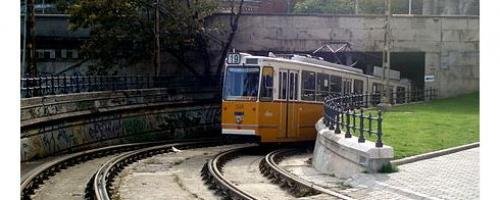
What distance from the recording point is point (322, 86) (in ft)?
73.9

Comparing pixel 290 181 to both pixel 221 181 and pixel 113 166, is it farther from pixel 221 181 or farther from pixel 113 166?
pixel 113 166

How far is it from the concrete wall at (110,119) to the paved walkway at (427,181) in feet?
32.6

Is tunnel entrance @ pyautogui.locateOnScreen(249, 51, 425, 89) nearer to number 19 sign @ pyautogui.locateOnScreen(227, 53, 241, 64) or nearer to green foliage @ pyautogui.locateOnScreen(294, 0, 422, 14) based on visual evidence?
number 19 sign @ pyautogui.locateOnScreen(227, 53, 241, 64)

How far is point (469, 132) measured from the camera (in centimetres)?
1756

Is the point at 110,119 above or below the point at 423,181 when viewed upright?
above

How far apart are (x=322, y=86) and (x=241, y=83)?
334 centimetres

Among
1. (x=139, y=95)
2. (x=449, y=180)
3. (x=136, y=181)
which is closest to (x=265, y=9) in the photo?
(x=139, y=95)

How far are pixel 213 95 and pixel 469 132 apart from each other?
52.9ft

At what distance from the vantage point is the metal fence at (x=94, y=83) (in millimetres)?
20766

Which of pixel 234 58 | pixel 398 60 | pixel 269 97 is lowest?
pixel 269 97

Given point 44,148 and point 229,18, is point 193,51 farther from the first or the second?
point 44,148

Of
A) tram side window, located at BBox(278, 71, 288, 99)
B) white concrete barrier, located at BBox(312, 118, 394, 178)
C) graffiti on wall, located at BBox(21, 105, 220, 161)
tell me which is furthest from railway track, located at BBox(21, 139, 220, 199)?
white concrete barrier, located at BBox(312, 118, 394, 178)

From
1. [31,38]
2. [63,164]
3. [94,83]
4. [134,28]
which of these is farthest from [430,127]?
[134,28]

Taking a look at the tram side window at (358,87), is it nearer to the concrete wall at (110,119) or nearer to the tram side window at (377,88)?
the tram side window at (377,88)
